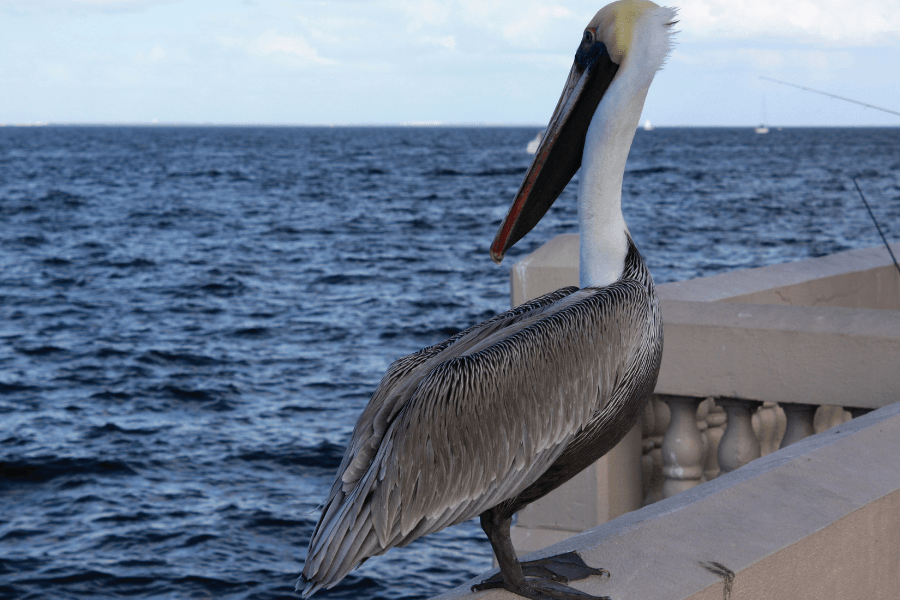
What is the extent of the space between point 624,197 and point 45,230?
22699mm

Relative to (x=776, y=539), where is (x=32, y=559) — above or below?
below

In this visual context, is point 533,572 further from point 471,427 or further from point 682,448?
point 682,448

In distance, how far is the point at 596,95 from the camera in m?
2.47

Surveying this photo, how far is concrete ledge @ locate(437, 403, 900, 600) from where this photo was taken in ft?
6.25

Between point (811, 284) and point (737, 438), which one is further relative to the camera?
point (811, 284)

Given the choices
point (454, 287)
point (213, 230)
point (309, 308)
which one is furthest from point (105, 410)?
point (213, 230)

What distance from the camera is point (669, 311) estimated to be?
350 cm

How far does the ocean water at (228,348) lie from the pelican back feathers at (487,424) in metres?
5.00

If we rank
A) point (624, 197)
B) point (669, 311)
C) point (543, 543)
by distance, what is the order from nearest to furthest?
point (669, 311), point (543, 543), point (624, 197)

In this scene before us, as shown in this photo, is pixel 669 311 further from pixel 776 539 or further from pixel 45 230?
pixel 45 230

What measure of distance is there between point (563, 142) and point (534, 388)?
0.73 m

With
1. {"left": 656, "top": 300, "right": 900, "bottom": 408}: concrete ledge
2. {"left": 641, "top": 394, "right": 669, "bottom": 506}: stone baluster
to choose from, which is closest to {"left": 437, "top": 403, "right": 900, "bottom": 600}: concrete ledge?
{"left": 656, "top": 300, "right": 900, "bottom": 408}: concrete ledge

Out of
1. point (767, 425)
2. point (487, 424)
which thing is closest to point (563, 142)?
point (487, 424)

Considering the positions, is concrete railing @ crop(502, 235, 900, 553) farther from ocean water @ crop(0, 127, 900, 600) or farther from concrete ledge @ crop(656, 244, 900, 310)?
ocean water @ crop(0, 127, 900, 600)
